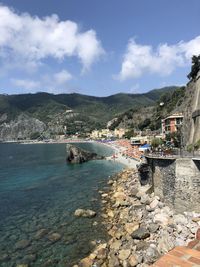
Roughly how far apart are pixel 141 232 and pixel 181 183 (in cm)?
504

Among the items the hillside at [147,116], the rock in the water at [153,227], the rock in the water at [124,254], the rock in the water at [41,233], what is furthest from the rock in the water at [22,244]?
the hillside at [147,116]

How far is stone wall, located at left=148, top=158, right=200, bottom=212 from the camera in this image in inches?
766

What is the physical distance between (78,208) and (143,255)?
12022 mm

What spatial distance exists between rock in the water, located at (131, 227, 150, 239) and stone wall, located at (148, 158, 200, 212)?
144 inches

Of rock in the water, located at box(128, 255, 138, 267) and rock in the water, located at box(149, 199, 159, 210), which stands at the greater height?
rock in the water, located at box(149, 199, 159, 210)

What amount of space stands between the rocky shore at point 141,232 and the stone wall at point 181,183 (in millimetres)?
715

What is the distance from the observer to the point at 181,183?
20.3m

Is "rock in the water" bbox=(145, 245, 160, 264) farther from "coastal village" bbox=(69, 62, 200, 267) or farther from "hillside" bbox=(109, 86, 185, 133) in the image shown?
Answer: "hillside" bbox=(109, 86, 185, 133)

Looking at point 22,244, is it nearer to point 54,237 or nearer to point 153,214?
point 54,237

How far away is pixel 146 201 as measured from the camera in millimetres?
24844

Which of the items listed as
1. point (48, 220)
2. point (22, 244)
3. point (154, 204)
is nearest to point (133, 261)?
point (154, 204)

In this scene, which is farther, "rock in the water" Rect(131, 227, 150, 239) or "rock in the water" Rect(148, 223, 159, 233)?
"rock in the water" Rect(148, 223, 159, 233)

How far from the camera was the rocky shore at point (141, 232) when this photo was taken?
15956 mm

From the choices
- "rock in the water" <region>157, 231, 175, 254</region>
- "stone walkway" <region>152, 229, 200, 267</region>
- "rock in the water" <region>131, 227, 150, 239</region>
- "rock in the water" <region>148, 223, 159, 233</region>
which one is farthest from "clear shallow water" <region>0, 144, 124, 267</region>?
"stone walkway" <region>152, 229, 200, 267</region>
